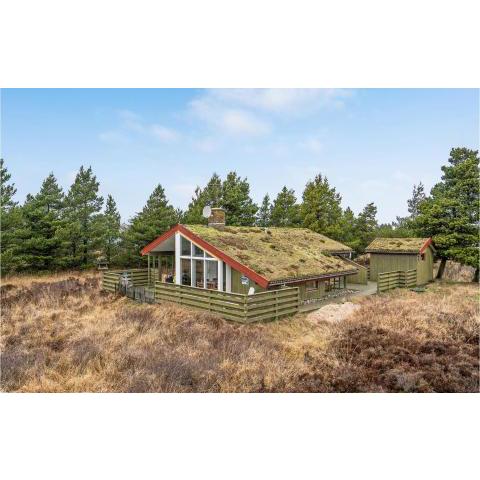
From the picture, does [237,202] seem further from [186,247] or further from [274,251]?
[186,247]

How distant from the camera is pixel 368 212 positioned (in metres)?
26.0

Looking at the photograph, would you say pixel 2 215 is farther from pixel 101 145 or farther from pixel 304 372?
pixel 304 372

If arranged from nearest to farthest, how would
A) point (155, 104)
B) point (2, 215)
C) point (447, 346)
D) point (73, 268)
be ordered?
point (447, 346) < point (155, 104) < point (2, 215) < point (73, 268)

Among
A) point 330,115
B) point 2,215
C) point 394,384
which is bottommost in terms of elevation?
point 394,384

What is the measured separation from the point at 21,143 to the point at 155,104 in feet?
17.9

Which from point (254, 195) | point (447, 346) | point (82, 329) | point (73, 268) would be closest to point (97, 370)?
point (82, 329)

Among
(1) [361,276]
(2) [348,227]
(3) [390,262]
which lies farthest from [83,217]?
(3) [390,262]

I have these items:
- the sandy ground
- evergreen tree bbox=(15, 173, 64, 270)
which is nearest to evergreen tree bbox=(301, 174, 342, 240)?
the sandy ground

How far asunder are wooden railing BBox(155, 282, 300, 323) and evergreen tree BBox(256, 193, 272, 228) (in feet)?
55.4

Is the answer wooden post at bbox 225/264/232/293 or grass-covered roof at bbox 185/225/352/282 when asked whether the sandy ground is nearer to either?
grass-covered roof at bbox 185/225/352/282

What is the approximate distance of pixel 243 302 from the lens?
10.7 meters

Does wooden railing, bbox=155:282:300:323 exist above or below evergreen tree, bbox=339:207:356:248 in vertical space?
below

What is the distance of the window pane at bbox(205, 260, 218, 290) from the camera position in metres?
13.6

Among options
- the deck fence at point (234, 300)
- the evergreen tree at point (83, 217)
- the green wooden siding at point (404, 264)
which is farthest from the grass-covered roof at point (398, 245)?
the evergreen tree at point (83, 217)
